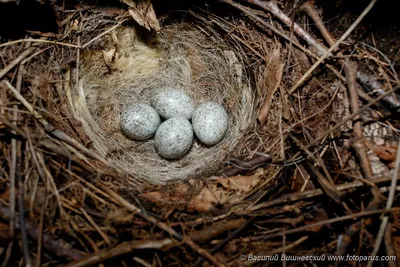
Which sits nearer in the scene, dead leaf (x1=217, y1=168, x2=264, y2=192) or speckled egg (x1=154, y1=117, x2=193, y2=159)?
dead leaf (x1=217, y1=168, x2=264, y2=192)

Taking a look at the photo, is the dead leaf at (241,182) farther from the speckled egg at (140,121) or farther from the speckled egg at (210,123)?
the speckled egg at (140,121)

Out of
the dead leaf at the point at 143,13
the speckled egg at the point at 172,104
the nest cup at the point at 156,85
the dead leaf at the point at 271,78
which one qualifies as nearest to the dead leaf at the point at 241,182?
the nest cup at the point at 156,85

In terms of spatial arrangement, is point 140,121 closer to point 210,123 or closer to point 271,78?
point 210,123

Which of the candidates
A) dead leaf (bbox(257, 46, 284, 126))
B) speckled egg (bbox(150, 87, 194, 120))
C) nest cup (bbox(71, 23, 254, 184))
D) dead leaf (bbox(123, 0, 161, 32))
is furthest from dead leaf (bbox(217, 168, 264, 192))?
dead leaf (bbox(123, 0, 161, 32))

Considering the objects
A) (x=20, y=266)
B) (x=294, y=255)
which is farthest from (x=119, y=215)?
(x=294, y=255)

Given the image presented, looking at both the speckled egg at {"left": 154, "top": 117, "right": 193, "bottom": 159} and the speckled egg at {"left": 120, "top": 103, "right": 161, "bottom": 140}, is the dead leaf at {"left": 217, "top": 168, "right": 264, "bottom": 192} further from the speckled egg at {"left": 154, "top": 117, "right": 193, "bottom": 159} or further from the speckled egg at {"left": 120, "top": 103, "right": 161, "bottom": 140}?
the speckled egg at {"left": 120, "top": 103, "right": 161, "bottom": 140}

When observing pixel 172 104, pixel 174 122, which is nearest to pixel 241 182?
pixel 174 122
